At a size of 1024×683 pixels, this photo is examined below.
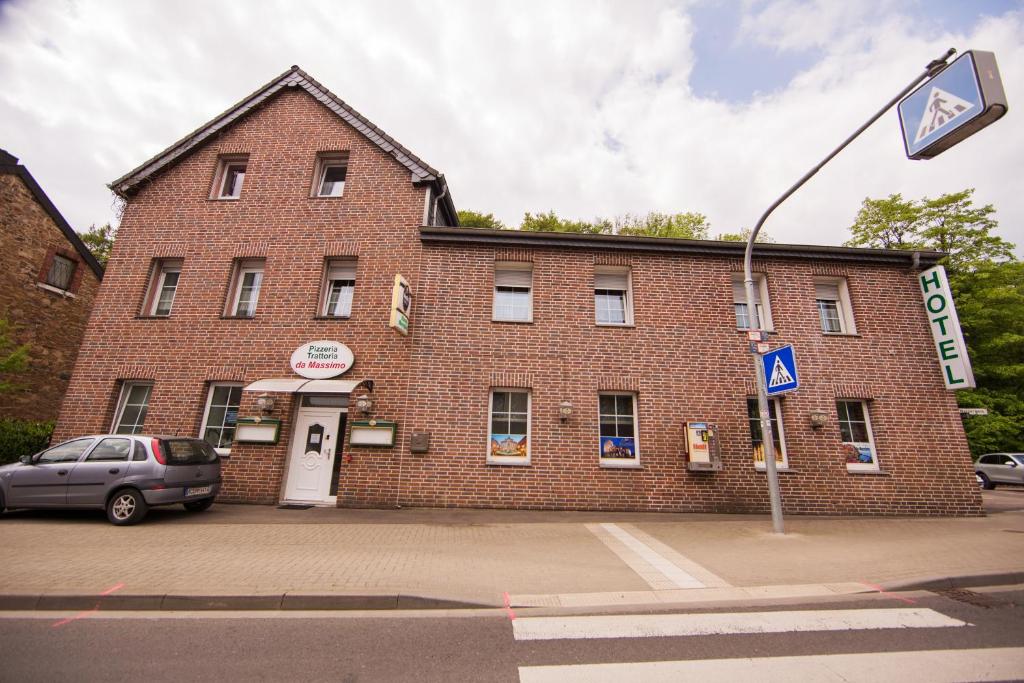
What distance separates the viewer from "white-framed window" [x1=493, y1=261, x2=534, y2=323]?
10180mm

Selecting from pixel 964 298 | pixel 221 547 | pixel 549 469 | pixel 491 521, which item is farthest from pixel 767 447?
pixel 964 298

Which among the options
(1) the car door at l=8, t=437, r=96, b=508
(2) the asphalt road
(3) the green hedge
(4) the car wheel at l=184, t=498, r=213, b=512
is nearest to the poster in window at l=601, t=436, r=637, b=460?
(2) the asphalt road

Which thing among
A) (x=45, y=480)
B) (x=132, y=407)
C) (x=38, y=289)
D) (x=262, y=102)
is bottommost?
(x=45, y=480)

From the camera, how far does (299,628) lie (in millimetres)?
3703

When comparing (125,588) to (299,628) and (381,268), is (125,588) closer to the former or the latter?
(299,628)

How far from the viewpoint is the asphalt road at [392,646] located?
3.04 m

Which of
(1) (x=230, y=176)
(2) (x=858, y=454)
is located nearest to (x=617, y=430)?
(2) (x=858, y=454)

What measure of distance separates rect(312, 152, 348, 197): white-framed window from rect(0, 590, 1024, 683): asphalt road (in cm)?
998

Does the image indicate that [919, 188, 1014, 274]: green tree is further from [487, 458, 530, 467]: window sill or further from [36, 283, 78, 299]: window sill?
[36, 283, 78, 299]: window sill

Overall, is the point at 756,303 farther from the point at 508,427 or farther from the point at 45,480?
the point at 45,480

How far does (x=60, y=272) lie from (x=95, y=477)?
12055mm

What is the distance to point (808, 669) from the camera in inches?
122

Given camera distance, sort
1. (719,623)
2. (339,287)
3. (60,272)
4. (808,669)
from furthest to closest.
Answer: (60,272)
(339,287)
(719,623)
(808,669)

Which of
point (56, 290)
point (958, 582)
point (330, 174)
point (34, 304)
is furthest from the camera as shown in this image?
point (56, 290)
